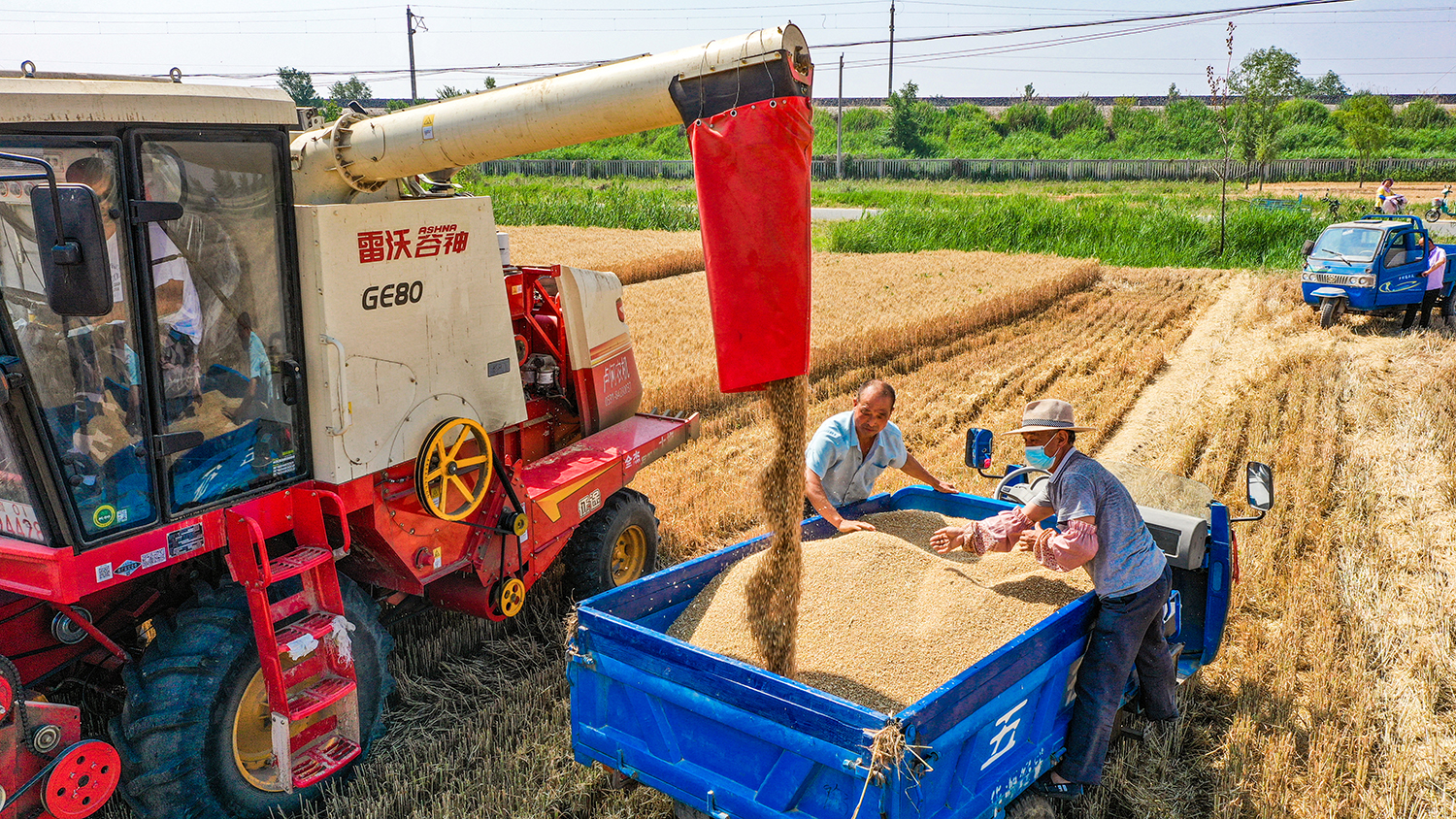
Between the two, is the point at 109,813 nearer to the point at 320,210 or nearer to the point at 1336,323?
the point at 320,210

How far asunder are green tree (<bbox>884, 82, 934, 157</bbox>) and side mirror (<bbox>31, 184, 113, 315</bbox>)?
6336 cm

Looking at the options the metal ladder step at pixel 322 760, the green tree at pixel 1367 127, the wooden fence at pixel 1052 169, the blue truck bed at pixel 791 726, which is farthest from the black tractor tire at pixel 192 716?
the green tree at pixel 1367 127

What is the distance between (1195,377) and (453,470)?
9.99 meters

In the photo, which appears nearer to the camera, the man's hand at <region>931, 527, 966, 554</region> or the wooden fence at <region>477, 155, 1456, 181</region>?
the man's hand at <region>931, 527, 966, 554</region>

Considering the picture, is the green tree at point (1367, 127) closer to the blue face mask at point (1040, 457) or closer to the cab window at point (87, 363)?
the blue face mask at point (1040, 457)

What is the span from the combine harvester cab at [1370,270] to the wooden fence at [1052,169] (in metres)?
27.6

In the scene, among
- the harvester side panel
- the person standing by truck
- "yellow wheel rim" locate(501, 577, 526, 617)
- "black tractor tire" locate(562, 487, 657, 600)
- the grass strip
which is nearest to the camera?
the harvester side panel

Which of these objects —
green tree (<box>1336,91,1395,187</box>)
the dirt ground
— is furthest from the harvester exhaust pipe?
green tree (<box>1336,91,1395,187</box>)

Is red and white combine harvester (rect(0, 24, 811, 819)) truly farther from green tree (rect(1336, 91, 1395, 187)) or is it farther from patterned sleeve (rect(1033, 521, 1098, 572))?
green tree (rect(1336, 91, 1395, 187))

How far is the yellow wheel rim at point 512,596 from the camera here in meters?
5.06

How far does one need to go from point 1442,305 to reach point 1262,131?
1570 centimetres

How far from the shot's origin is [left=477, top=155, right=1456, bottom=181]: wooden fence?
4303 centimetres

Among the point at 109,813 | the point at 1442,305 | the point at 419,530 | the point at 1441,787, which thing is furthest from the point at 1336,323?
the point at 109,813

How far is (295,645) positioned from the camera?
3.82 metres
